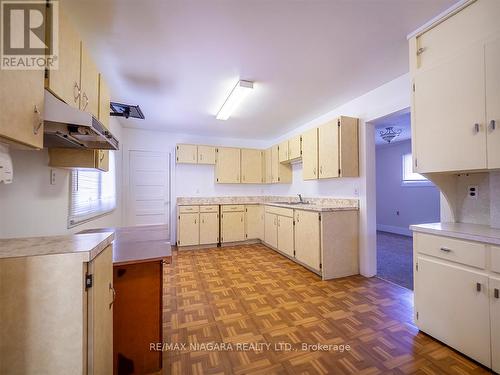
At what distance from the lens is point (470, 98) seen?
1553mm

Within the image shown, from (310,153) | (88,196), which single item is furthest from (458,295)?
(88,196)

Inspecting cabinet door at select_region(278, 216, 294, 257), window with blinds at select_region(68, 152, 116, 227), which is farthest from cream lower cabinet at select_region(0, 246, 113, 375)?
Answer: cabinet door at select_region(278, 216, 294, 257)

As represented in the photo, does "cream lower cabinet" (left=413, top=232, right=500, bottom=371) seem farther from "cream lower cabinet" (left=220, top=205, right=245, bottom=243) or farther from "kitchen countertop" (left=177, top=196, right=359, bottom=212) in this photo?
"cream lower cabinet" (left=220, top=205, right=245, bottom=243)

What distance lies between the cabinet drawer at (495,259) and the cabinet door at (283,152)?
3.21 metres

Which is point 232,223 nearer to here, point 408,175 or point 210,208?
point 210,208

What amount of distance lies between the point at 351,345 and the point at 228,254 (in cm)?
274

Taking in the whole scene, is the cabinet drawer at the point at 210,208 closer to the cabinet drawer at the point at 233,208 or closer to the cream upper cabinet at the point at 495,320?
the cabinet drawer at the point at 233,208

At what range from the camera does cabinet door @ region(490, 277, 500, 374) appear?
136 cm

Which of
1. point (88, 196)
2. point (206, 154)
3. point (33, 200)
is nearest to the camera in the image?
point (33, 200)

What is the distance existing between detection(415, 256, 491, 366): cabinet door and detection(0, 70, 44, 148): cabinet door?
264cm

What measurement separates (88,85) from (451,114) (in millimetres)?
2709

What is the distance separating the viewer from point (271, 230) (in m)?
4.36

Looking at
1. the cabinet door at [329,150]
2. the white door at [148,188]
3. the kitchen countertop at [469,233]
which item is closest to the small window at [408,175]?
the cabinet door at [329,150]

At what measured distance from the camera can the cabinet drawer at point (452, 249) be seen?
57.4 inches
